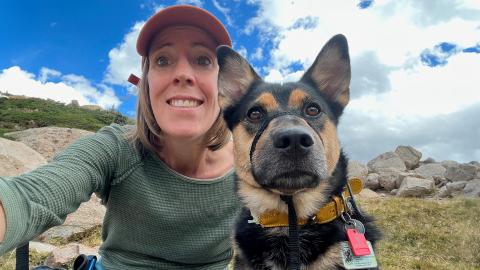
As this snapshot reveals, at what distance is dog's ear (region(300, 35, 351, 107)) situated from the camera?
12.2ft

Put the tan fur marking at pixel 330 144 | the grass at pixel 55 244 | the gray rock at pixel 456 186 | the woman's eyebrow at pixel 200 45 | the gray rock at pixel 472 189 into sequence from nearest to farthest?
1. the tan fur marking at pixel 330 144
2. the woman's eyebrow at pixel 200 45
3. the grass at pixel 55 244
4. the gray rock at pixel 472 189
5. the gray rock at pixel 456 186

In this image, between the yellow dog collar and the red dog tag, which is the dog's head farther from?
the red dog tag

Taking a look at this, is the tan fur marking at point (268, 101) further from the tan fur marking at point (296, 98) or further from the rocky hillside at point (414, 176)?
the rocky hillside at point (414, 176)

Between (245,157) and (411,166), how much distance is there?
995 inches

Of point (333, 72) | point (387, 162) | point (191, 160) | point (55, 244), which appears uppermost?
point (387, 162)

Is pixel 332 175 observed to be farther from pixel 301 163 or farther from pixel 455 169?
pixel 455 169

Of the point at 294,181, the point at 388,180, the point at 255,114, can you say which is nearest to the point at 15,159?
the point at 255,114

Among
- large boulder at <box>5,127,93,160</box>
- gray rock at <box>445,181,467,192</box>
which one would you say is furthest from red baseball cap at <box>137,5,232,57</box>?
gray rock at <box>445,181,467,192</box>

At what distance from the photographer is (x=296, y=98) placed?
3.53 metres

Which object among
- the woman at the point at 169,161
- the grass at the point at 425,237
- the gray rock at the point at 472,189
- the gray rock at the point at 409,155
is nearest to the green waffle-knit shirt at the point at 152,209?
the woman at the point at 169,161

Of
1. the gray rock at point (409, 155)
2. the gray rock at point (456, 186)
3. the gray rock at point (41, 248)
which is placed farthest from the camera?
the gray rock at point (409, 155)

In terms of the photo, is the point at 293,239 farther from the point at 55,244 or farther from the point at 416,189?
the point at 416,189

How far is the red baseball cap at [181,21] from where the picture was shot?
3.88m

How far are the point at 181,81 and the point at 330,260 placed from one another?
198cm
